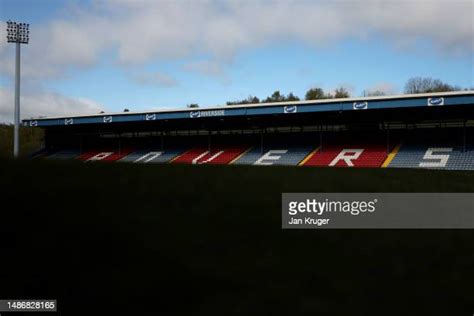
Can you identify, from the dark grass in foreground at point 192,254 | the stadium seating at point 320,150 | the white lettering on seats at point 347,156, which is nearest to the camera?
the dark grass in foreground at point 192,254

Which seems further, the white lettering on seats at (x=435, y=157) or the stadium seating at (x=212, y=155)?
the stadium seating at (x=212, y=155)

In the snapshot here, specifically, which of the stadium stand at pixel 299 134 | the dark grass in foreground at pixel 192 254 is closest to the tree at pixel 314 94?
the stadium stand at pixel 299 134

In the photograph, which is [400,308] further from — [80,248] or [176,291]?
[80,248]

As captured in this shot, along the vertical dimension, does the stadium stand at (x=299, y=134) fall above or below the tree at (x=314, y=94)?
below

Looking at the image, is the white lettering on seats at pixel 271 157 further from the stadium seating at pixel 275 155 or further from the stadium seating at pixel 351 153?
the stadium seating at pixel 351 153

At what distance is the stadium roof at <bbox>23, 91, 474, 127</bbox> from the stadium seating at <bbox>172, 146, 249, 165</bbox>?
4107 mm

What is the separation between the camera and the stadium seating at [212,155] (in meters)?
37.4

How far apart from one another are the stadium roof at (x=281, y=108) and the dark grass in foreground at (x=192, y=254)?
2361cm

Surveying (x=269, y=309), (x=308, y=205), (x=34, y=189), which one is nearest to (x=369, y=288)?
(x=269, y=309)

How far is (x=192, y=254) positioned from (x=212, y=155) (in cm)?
3436

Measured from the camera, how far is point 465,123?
105 feet

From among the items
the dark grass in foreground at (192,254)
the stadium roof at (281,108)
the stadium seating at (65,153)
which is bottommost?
the dark grass in foreground at (192,254)

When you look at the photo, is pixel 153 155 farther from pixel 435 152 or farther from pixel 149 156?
pixel 435 152

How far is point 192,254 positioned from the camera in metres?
4.68
